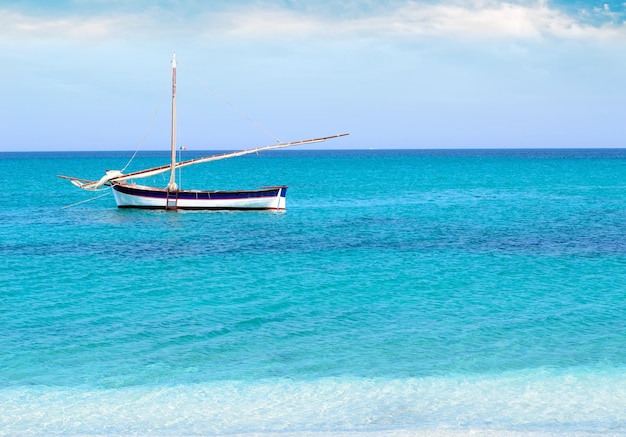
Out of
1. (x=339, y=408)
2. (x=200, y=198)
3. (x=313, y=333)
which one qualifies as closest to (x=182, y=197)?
(x=200, y=198)

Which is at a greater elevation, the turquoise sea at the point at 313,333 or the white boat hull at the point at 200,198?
the white boat hull at the point at 200,198

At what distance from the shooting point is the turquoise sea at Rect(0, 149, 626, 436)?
1302cm

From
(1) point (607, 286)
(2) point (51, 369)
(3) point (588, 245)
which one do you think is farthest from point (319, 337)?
(3) point (588, 245)

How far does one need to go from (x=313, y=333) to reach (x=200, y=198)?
31789 millimetres

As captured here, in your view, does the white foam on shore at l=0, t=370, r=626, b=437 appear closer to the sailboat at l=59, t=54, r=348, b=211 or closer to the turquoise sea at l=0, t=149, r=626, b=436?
the turquoise sea at l=0, t=149, r=626, b=436

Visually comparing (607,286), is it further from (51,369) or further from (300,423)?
(51,369)

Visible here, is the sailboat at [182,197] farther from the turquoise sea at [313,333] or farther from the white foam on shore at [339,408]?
the white foam on shore at [339,408]

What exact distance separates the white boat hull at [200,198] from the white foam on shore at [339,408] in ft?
114

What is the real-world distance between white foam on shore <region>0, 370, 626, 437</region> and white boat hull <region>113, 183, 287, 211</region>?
34750 millimetres

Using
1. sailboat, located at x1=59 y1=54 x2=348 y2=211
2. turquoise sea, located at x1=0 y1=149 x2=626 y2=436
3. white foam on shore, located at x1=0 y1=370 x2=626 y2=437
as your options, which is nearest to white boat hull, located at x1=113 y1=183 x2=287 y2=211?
sailboat, located at x1=59 y1=54 x2=348 y2=211

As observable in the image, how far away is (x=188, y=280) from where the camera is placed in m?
Answer: 25.4

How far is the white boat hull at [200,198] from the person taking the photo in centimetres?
4881

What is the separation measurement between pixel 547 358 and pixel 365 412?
5649 millimetres

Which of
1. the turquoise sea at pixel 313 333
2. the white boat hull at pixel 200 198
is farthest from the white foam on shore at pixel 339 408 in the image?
the white boat hull at pixel 200 198
